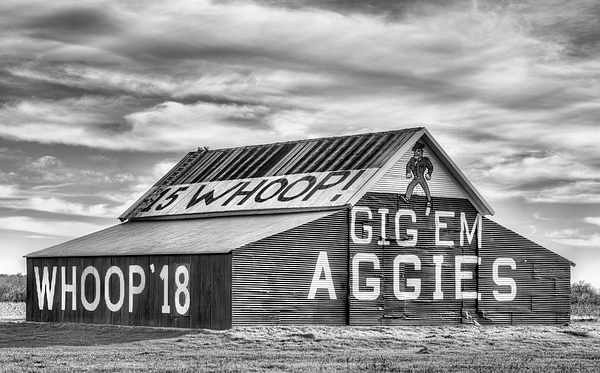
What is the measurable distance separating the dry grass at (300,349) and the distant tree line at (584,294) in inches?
1005

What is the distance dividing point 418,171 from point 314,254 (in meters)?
7.75

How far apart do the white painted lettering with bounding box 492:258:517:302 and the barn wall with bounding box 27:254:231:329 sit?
16276 mm

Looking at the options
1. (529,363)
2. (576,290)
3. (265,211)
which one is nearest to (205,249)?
(265,211)

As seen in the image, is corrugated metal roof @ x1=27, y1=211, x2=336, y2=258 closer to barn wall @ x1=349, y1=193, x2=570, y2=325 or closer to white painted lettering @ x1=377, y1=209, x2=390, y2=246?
white painted lettering @ x1=377, y1=209, x2=390, y2=246

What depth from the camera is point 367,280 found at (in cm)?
4988

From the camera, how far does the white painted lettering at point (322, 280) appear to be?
47656 mm

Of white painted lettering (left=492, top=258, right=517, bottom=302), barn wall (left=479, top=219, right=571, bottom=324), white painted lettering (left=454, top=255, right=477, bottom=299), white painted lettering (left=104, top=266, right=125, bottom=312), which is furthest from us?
white painted lettering (left=492, top=258, right=517, bottom=302)

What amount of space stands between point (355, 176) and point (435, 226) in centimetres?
481

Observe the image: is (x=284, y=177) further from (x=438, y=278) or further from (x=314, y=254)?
(x=438, y=278)

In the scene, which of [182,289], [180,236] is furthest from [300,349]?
[180,236]

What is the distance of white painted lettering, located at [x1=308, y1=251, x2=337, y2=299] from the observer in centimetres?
4766

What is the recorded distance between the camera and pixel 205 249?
45719 mm

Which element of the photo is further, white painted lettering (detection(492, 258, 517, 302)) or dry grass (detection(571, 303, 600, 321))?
dry grass (detection(571, 303, 600, 321))

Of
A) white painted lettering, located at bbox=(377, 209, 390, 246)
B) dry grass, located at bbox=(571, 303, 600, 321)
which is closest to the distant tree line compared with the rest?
dry grass, located at bbox=(571, 303, 600, 321)
